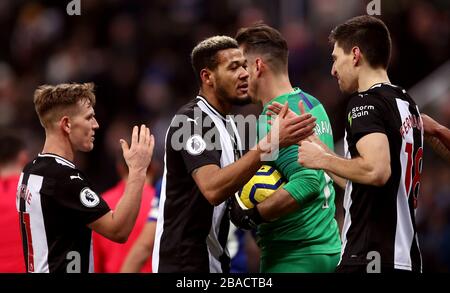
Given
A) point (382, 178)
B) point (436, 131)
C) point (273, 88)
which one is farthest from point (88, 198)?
point (436, 131)

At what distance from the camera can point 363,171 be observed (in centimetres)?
547

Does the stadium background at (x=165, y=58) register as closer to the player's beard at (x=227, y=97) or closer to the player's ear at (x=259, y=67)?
the player's ear at (x=259, y=67)

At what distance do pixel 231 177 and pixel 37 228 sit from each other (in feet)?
4.14

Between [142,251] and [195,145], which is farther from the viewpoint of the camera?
[142,251]

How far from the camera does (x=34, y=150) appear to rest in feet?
45.3

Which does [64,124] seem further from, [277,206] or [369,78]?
[369,78]

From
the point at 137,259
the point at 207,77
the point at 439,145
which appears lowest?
the point at 137,259

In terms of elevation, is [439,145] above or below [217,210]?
above

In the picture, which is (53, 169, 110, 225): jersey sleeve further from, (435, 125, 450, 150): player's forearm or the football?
(435, 125, 450, 150): player's forearm

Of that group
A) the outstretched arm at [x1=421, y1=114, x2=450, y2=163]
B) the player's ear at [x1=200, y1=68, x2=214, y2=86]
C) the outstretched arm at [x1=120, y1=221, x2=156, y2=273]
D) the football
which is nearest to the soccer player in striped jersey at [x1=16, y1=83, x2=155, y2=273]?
the player's ear at [x1=200, y1=68, x2=214, y2=86]

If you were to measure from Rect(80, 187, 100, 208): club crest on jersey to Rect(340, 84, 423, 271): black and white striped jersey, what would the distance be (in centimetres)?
159

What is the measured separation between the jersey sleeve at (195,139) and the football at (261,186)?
1.28 ft

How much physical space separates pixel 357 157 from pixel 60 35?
10.8m

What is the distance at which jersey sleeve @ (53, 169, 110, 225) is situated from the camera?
5902mm
